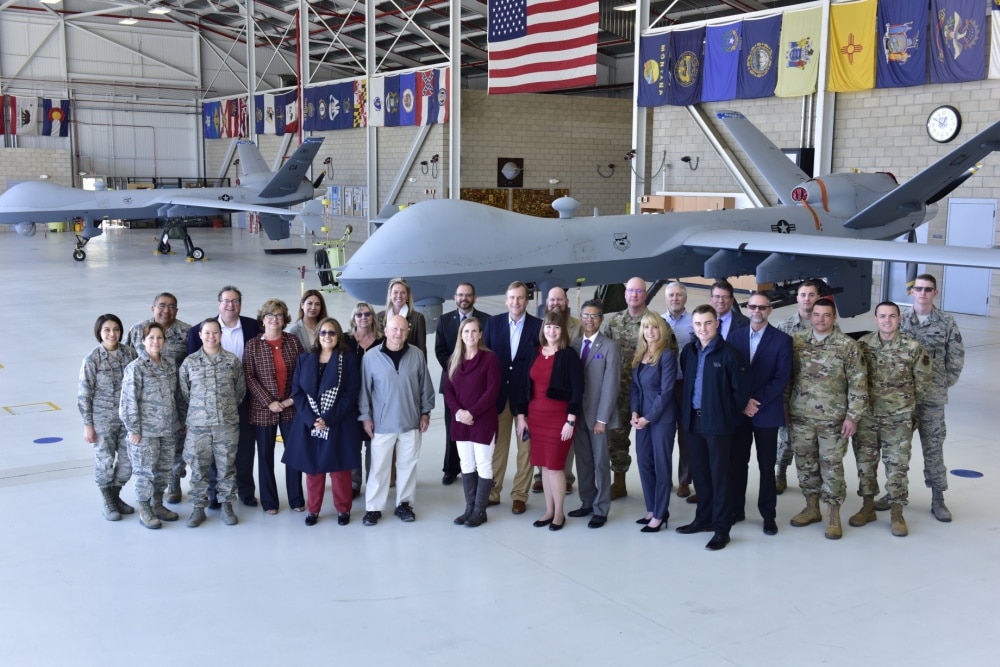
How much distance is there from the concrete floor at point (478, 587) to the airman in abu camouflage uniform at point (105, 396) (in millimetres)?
498

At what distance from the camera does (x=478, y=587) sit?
5691mm

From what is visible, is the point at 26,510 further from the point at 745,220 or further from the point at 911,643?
the point at 745,220

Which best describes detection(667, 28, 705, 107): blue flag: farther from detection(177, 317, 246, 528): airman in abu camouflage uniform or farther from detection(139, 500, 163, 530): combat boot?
detection(139, 500, 163, 530): combat boot

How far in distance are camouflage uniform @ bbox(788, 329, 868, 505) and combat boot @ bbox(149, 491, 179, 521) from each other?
4.70 meters

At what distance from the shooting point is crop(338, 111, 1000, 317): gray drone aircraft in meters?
10.7

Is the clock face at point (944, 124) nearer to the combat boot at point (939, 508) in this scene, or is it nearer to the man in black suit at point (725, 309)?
the man in black suit at point (725, 309)

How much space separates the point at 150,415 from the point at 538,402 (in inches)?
110

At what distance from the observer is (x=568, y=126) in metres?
33.5

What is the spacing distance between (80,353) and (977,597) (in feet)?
39.4

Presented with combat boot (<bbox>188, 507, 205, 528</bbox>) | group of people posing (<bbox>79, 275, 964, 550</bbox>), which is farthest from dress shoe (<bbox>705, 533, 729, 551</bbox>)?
combat boot (<bbox>188, 507, 205, 528</bbox>)

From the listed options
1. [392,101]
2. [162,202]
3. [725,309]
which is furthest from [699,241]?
[392,101]

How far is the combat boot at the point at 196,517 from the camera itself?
262 inches

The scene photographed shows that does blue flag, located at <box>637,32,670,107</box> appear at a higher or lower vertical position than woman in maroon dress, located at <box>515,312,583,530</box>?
higher

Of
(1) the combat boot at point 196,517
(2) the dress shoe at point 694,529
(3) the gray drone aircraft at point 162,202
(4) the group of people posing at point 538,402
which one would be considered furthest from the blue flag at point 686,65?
(1) the combat boot at point 196,517
